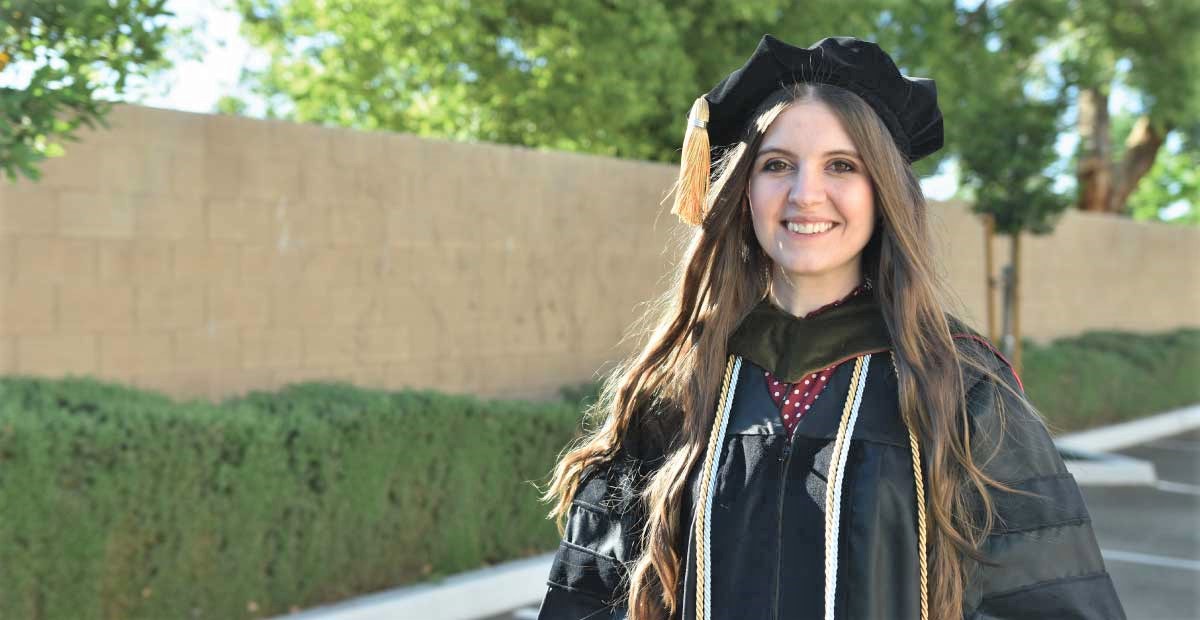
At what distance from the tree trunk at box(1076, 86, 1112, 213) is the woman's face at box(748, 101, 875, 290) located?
16.1 m

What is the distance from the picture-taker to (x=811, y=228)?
228cm

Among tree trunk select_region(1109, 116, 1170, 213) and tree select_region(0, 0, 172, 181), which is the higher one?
tree trunk select_region(1109, 116, 1170, 213)

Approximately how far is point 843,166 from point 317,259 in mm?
5089

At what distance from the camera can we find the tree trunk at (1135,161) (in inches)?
731

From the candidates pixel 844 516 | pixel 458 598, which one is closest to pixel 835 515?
pixel 844 516

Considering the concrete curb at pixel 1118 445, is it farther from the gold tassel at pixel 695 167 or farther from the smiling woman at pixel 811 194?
the smiling woman at pixel 811 194

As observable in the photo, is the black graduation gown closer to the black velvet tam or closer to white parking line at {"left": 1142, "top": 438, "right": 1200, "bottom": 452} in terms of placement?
the black velvet tam

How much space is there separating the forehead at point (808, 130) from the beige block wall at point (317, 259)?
8.16ft

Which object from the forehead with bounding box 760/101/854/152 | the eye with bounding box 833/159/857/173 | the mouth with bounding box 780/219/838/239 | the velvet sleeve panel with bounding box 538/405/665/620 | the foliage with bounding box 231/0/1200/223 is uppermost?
the foliage with bounding box 231/0/1200/223

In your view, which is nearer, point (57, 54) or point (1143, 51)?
point (57, 54)

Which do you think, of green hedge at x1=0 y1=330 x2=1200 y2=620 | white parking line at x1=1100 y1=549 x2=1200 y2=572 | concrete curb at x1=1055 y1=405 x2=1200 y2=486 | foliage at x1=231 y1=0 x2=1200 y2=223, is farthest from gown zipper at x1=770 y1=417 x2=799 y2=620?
foliage at x1=231 y1=0 x2=1200 y2=223

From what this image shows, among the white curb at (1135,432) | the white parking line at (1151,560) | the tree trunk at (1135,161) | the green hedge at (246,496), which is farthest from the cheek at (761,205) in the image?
the tree trunk at (1135,161)

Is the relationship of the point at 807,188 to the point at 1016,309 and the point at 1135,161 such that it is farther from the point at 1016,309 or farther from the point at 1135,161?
the point at 1135,161

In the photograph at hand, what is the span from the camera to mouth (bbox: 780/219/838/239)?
2277 mm
